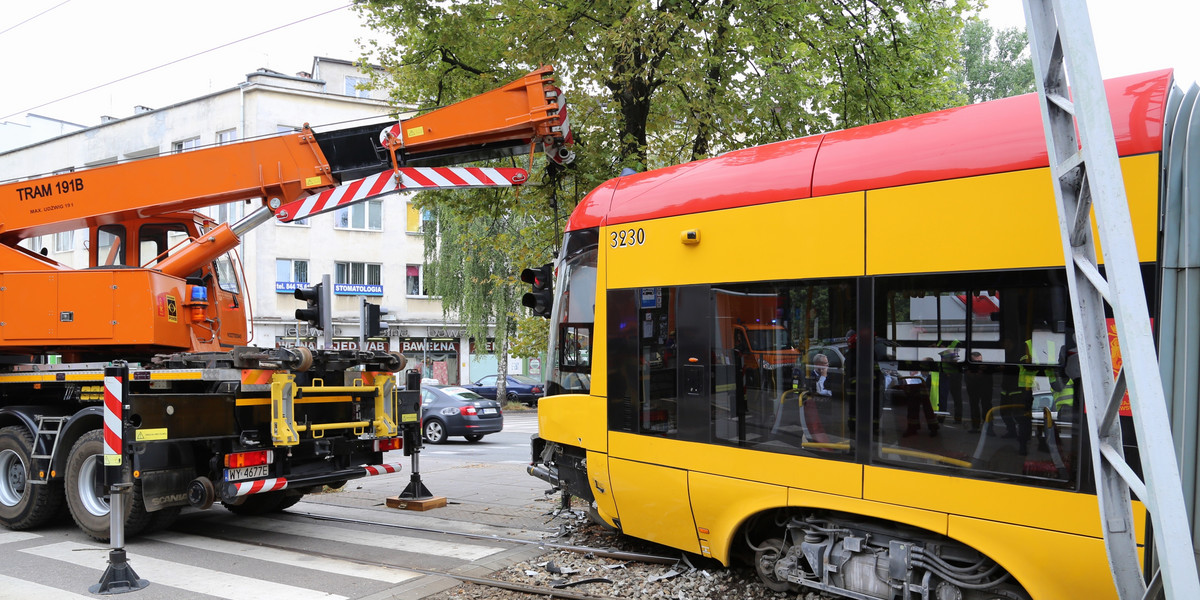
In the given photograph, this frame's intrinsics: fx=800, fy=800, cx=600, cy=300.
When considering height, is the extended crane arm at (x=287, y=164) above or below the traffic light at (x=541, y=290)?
above

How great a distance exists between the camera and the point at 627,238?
→ 6316 millimetres

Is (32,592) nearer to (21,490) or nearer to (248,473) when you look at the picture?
(248,473)

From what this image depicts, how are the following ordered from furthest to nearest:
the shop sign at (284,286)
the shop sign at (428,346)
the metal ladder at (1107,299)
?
the shop sign at (428,346) < the shop sign at (284,286) < the metal ladder at (1107,299)

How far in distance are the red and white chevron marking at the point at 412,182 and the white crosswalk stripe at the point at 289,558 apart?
3346mm

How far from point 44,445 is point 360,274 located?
26965 mm

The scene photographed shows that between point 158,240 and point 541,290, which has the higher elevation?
point 158,240

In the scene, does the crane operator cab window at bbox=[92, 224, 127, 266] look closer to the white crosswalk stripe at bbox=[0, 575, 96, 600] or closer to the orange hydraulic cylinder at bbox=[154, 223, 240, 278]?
the orange hydraulic cylinder at bbox=[154, 223, 240, 278]

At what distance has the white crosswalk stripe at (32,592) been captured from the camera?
6.03 meters

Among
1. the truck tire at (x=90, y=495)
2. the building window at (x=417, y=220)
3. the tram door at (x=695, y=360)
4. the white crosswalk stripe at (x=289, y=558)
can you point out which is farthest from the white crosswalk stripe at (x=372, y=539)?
the building window at (x=417, y=220)

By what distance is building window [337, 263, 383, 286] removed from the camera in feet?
112

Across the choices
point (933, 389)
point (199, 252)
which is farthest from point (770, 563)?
point (199, 252)

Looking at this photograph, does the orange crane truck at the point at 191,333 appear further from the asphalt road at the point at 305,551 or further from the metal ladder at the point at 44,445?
the asphalt road at the point at 305,551

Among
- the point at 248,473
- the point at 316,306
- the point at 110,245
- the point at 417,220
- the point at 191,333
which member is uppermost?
the point at 417,220

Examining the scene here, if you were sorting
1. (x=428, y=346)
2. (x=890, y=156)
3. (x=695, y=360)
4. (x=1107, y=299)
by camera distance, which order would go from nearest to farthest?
1. (x=1107, y=299)
2. (x=890, y=156)
3. (x=695, y=360)
4. (x=428, y=346)
